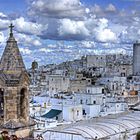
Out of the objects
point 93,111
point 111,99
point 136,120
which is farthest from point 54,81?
point 136,120

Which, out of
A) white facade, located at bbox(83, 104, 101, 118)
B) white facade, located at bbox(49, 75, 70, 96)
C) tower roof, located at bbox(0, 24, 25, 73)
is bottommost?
white facade, located at bbox(83, 104, 101, 118)

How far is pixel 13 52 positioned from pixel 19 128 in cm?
395

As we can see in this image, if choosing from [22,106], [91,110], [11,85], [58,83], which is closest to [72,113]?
[91,110]

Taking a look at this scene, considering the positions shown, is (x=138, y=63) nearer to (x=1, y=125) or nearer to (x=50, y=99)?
(x=50, y=99)

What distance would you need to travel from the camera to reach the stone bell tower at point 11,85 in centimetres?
2497

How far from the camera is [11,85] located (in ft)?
82.3

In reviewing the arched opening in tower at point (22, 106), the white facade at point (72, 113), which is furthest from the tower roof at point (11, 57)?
the white facade at point (72, 113)

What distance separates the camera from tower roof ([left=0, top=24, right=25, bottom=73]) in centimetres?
2495

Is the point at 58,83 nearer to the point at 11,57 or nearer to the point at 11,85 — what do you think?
the point at 11,85

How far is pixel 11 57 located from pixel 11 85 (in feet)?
4.76

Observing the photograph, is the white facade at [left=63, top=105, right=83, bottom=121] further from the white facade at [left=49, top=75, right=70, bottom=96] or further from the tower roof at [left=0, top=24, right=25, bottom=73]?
the white facade at [left=49, top=75, right=70, bottom=96]

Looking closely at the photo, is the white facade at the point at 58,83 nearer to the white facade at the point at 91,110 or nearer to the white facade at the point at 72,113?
Answer: the white facade at the point at 91,110

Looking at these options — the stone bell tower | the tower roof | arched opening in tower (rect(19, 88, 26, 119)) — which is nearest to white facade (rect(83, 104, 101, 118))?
arched opening in tower (rect(19, 88, 26, 119))

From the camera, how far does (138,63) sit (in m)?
148
